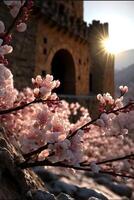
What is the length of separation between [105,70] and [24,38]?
452 inches

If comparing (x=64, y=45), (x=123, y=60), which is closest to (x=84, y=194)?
(x=64, y=45)

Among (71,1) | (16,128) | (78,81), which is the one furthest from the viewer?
(71,1)

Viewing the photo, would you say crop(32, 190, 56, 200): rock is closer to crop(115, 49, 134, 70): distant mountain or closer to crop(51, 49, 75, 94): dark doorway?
crop(51, 49, 75, 94): dark doorway

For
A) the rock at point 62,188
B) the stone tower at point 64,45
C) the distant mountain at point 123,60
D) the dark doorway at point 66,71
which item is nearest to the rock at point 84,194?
the rock at point 62,188

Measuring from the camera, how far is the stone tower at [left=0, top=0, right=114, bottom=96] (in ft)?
55.6

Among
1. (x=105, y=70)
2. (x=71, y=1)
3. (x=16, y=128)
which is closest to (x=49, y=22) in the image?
(x=71, y=1)

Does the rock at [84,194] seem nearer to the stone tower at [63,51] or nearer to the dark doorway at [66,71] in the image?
the stone tower at [63,51]

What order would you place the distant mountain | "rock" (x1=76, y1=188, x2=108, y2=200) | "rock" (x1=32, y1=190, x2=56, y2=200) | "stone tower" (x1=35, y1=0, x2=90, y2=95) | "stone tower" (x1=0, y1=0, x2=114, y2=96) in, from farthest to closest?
1. the distant mountain
2. "stone tower" (x1=35, y1=0, x2=90, y2=95)
3. "stone tower" (x1=0, y1=0, x2=114, y2=96)
4. "rock" (x1=76, y1=188, x2=108, y2=200)
5. "rock" (x1=32, y1=190, x2=56, y2=200)

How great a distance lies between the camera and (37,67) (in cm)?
1834

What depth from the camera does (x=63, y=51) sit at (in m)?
22.5

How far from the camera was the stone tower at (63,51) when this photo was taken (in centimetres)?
1694

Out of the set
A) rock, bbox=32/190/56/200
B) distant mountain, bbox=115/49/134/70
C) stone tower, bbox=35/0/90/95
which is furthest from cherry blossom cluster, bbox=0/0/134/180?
distant mountain, bbox=115/49/134/70

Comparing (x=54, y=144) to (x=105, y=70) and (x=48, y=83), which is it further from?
(x=105, y=70)

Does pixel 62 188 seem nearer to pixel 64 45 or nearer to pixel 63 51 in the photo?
pixel 64 45
